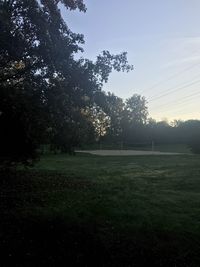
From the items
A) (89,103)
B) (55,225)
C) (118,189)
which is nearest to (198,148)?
(118,189)

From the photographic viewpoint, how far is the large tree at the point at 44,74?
12227 millimetres

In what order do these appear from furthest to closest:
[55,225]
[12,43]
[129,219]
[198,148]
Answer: [198,148]
[12,43]
[129,219]
[55,225]

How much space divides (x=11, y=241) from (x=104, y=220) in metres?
2.30

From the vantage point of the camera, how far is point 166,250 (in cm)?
888

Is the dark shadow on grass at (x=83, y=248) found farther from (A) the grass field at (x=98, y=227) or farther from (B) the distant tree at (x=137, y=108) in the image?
(B) the distant tree at (x=137, y=108)

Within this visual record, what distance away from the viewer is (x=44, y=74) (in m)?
12.6

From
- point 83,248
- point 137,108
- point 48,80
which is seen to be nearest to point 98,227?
point 83,248

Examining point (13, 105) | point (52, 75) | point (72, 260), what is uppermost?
point (52, 75)

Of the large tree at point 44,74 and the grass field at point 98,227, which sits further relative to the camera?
the large tree at point 44,74

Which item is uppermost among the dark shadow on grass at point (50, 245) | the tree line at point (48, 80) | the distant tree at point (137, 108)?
the distant tree at point (137, 108)

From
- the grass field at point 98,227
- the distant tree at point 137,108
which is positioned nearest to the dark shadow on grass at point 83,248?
the grass field at point 98,227

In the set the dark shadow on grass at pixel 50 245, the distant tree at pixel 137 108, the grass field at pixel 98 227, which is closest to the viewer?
the dark shadow on grass at pixel 50 245

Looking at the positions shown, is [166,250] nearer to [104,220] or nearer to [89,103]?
[104,220]

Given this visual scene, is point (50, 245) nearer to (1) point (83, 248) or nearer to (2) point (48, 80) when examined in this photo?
(1) point (83, 248)
